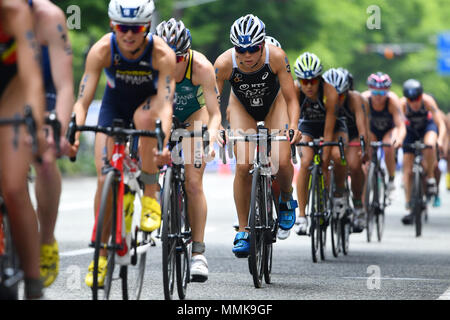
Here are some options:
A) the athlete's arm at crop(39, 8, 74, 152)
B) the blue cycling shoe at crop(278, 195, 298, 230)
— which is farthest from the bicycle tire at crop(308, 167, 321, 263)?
the athlete's arm at crop(39, 8, 74, 152)

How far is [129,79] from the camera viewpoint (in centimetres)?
784

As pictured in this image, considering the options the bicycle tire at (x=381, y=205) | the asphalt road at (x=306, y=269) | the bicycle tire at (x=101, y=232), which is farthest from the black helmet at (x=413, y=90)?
the bicycle tire at (x=101, y=232)

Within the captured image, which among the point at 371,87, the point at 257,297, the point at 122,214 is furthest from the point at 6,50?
the point at 371,87

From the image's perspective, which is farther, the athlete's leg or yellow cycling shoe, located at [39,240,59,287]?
yellow cycling shoe, located at [39,240,59,287]

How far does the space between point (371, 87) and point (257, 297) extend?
843cm

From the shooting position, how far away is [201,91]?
9.51m

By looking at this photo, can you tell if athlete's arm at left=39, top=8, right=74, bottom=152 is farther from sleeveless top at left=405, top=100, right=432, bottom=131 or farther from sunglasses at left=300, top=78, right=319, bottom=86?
sleeveless top at left=405, top=100, right=432, bottom=131

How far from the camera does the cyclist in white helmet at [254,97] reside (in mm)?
9664

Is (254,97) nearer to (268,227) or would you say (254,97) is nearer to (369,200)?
(268,227)

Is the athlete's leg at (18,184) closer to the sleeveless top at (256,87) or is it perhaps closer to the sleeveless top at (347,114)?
the sleeveless top at (256,87)

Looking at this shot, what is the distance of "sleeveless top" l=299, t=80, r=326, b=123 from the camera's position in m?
12.7

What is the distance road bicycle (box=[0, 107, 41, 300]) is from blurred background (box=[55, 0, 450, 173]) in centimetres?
3224

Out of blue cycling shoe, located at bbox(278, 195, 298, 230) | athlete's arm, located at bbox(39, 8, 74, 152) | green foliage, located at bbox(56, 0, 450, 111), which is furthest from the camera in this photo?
green foliage, located at bbox(56, 0, 450, 111)
